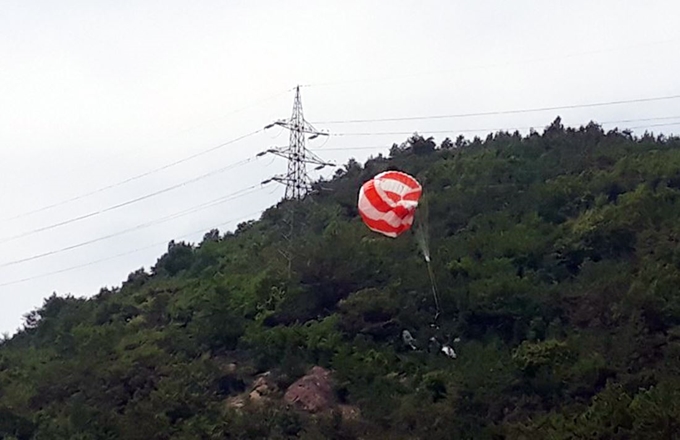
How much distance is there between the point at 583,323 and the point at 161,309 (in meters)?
16.5

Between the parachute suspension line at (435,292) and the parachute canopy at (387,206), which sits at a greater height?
the parachute canopy at (387,206)

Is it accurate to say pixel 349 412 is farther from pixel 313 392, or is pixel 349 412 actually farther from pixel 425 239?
pixel 425 239

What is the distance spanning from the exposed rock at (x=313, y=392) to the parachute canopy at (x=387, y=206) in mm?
5689

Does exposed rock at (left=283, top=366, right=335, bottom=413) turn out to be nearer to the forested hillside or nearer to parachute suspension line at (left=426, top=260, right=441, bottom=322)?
the forested hillside

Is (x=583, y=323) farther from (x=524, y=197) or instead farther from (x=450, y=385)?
(x=524, y=197)

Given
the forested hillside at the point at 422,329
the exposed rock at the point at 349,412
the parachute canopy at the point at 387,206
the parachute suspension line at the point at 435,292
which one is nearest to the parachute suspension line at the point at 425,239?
the parachute suspension line at the point at 435,292

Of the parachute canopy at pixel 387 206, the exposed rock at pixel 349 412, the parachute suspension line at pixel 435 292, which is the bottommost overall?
the exposed rock at pixel 349 412

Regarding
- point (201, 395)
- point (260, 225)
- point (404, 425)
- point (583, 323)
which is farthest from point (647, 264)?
point (260, 225)

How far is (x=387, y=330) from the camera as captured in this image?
38438 mm

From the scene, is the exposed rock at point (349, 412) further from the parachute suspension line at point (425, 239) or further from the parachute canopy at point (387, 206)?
the parachute canopy at point (387, 206)

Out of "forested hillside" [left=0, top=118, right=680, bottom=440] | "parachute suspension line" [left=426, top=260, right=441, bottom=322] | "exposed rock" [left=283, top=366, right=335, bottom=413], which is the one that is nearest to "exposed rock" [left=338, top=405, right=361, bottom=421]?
"forested hillside" [left=0, top=118, right=680, bottom=440]

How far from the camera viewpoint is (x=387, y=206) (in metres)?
31.1

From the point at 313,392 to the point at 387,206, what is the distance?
6546 mm

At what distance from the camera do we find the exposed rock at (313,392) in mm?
34219
